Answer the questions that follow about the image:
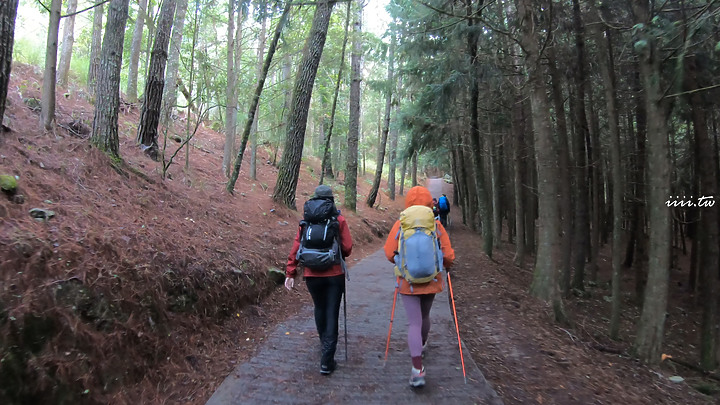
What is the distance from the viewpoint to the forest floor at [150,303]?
319 centimetres

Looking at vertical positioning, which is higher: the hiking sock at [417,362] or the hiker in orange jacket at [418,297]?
the hiker in orange jacket at [418,297]

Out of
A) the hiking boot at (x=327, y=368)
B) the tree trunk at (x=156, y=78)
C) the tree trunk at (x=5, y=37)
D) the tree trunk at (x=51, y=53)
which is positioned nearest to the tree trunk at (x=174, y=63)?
the tree trunk at (x=156, y=78)

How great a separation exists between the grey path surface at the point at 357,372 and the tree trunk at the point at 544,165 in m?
2.19

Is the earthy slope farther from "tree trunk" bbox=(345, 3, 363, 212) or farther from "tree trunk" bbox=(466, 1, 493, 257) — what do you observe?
"tree trunk" bbox=(345, 3, 363, 212)

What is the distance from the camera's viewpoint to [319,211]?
4.14 metres

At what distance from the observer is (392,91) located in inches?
680

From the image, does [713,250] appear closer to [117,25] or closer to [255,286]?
[255,286]

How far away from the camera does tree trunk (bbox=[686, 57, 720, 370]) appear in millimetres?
7668

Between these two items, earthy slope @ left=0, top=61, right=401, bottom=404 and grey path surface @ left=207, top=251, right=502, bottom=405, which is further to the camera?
grey path surface @ left=207, top=251, right=502, bottom=405

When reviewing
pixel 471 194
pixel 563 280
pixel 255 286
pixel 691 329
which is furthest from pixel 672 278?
pixel 255 286

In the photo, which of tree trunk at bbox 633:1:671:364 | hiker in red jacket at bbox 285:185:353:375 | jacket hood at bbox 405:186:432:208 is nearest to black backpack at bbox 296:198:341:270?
hiker in red jacket at bbox 285:185:353:375

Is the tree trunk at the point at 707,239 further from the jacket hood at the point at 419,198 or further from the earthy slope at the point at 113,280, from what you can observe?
the earthy slope at the point at 113,280

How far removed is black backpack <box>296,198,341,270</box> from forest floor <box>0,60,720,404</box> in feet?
4.98

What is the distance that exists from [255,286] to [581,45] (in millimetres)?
8674
